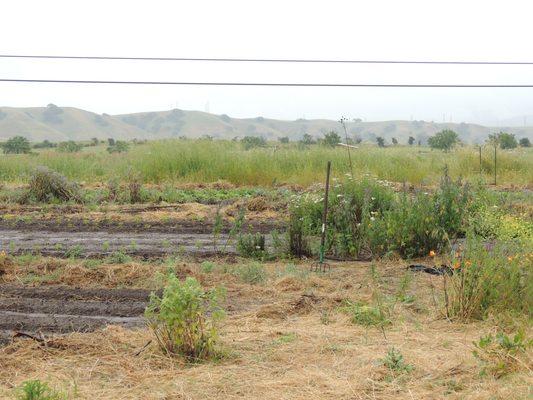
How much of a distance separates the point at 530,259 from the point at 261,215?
7.49m

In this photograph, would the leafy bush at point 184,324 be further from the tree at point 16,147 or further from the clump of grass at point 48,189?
the tree at point 16,147

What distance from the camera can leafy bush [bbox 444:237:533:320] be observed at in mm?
6652

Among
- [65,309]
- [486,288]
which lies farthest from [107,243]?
[486,288]

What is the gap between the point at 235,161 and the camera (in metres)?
21.3

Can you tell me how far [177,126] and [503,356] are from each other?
411 feet

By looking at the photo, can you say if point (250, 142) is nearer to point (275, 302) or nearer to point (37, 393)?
point (275, 302)

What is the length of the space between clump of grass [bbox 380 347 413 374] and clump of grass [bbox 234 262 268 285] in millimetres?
3004

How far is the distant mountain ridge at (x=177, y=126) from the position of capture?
119 m

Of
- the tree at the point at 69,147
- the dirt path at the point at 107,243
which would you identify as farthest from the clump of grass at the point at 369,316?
the tree at the point at 69,147

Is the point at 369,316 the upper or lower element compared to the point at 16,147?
lower

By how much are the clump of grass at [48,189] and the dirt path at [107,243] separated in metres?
3.76

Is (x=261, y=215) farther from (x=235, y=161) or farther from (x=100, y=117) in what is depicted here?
(x=100, y=117)

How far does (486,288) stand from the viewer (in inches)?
263

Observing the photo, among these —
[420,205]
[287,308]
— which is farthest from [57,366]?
[420,205]
